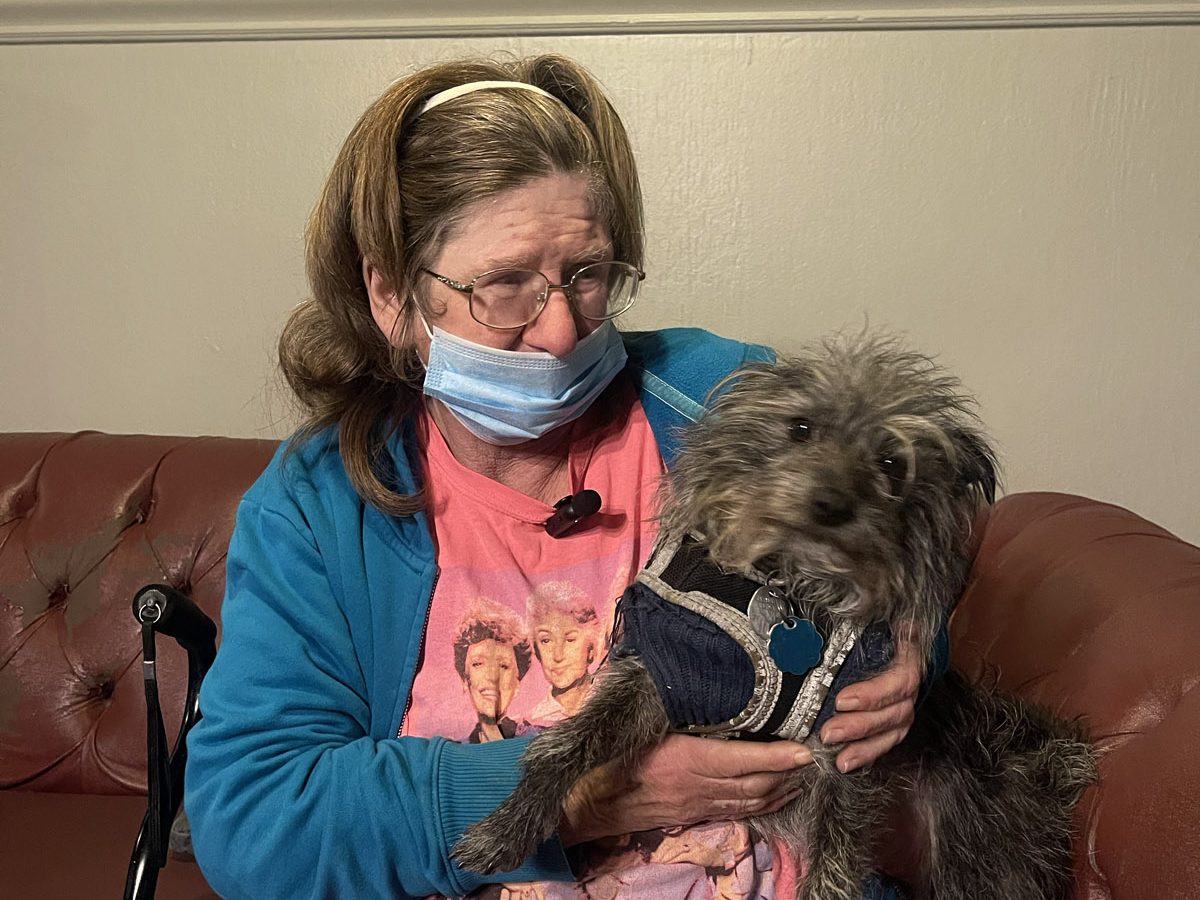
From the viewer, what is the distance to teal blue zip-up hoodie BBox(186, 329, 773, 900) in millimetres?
1370

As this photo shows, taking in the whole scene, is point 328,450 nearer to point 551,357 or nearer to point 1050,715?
point 551,357

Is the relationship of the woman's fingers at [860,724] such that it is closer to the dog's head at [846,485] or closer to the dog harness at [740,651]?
the dog harness at [740,651]

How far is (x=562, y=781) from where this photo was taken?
1341 millimetres

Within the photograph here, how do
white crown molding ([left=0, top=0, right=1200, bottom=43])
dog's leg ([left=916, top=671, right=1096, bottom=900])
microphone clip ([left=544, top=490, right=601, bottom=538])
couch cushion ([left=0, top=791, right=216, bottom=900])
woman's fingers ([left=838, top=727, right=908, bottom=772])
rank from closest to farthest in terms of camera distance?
woman's fingers ([left=838, top=727, right=908, bottom=772]) → dog's leg ([left=916, top=671, right=1096, bottom=900]) → microphone clip ([left=544, top=490, right=601, bottom=538]) → couch cushion ([left=0, top=791, right=216, bottom=900]) → white crown molding ([left=0, top=0, right=1200, bottom=43])

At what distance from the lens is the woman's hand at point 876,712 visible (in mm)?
1304

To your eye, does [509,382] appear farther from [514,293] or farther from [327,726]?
[327,726]

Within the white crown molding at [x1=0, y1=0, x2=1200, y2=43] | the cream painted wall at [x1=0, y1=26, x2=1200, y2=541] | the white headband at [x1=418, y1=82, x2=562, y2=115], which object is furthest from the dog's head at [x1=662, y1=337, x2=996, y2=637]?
the white crown molding at [x1=0, y1=0, x2=1200, y2=43]

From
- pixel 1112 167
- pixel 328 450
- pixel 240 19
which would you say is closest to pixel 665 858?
pixel 328 450

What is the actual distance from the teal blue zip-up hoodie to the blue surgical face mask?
17 centimetres

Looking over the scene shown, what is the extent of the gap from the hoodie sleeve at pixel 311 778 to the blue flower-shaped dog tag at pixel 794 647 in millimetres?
406

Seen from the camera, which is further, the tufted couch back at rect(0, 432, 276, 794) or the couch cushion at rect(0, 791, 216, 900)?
the tufted couch back at rect(0, 432, 276, 794)

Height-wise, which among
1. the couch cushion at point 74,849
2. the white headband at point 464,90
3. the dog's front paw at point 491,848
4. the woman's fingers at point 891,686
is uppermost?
the white headband at point 464,90

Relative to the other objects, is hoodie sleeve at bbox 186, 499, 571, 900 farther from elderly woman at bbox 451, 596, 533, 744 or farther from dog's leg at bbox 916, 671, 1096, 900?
dog's leg at bbox 916, 671, 1096, 900

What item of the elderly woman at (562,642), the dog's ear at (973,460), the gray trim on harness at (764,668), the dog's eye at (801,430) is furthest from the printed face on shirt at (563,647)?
the dog's ear at (973,460)
